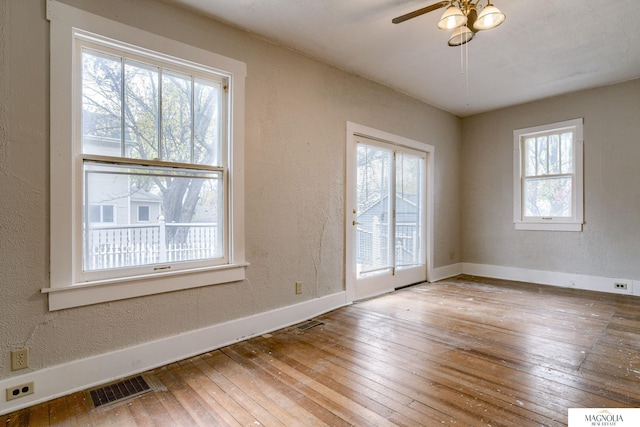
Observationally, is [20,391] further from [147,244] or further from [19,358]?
[147,244]

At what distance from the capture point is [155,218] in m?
2.40

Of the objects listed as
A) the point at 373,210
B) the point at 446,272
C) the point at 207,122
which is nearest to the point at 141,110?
the point at 207,122

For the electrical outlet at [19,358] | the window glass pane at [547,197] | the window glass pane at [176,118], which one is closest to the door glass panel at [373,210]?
the window glass pane at [176,118]

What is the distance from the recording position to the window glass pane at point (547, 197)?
15.0 feet

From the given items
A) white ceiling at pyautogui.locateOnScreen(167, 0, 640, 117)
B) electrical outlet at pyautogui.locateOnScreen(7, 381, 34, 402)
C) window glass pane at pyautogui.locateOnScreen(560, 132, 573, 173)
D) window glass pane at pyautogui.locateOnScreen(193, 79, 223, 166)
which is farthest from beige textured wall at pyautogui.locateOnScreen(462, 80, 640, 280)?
electrical outlet at pyautogui.locateOnScreen(7, 381, 34, 402)

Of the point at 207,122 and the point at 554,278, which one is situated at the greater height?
the point at 207,122

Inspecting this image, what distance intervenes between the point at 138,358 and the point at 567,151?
5710mm

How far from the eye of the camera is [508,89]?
4.32 metres

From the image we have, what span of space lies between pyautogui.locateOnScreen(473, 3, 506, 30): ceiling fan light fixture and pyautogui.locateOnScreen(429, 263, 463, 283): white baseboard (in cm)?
365

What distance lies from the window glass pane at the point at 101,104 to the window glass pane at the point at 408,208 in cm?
333

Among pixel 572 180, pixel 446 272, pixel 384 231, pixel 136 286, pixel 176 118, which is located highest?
pixel 176 118

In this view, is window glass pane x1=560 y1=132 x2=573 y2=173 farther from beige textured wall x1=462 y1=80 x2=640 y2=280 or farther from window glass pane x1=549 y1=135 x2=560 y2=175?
beige textured wall x1=462 y1=80 x2=640 y2=280

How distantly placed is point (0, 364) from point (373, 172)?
3661 millimetres

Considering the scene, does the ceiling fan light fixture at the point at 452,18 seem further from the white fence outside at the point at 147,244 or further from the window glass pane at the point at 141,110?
the white fence outside at the point at 147,244
